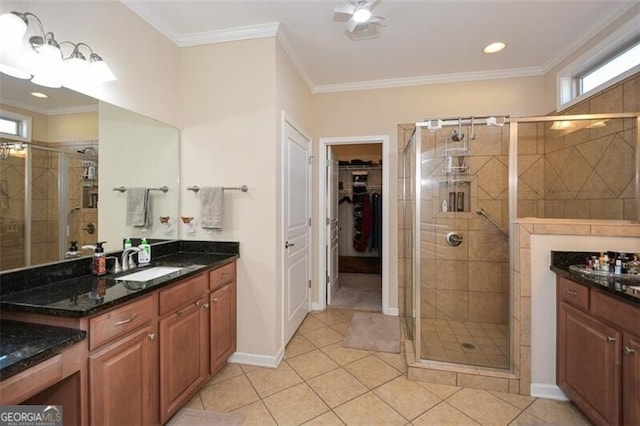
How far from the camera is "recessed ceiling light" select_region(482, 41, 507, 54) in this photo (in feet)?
8.52

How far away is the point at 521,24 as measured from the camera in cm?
231

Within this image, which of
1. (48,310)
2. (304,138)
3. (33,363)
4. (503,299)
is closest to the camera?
(33,363)

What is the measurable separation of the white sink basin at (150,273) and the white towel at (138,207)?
475mm

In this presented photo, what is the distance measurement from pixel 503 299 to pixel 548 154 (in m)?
1.60

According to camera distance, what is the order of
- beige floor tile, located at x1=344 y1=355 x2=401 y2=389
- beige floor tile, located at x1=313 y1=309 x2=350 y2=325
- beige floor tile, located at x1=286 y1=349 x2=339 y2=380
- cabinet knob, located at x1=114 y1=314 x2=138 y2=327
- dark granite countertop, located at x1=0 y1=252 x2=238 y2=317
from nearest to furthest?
dark granite countertop, located at x1=0 y1=252 x2=238 y2=317 → cabinet knob, located at x1=114 y1=314 x2=138 y2=327 → beige floor tile, located at x1=344 y1=355 x2=401 y2=389 → beige floor tile, located at x1=286 y1=349 x2=339 y2=380 → beige floor tile, located at x1=313 y1=309 x2=350 y2=325

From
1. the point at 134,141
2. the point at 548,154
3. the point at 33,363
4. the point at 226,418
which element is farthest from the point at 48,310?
the point at 548,154

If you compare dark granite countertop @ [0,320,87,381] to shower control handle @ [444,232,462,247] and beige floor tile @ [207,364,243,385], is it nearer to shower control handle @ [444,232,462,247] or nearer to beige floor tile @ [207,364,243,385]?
beige floor tile @ [207,364,243,385]

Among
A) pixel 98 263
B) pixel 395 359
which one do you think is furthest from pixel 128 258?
pixel 395 359

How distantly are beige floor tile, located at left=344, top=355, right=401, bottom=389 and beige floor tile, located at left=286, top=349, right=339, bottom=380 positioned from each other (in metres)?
0.16

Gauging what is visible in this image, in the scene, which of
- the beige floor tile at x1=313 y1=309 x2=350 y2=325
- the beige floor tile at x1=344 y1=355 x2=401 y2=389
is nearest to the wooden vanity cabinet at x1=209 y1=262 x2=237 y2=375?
the beige floor tile at x1=344 y1=355 x2=401 y2=389

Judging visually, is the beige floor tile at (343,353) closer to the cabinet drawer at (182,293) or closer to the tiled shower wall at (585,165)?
the cabinet drawer at (182,293)

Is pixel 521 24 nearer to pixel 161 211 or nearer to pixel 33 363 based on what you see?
pixel 161 211

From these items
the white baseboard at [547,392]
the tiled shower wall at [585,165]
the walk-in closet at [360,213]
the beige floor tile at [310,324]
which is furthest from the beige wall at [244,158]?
the walk-in closet at [360,213]

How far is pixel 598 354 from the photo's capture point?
1.58 metres
